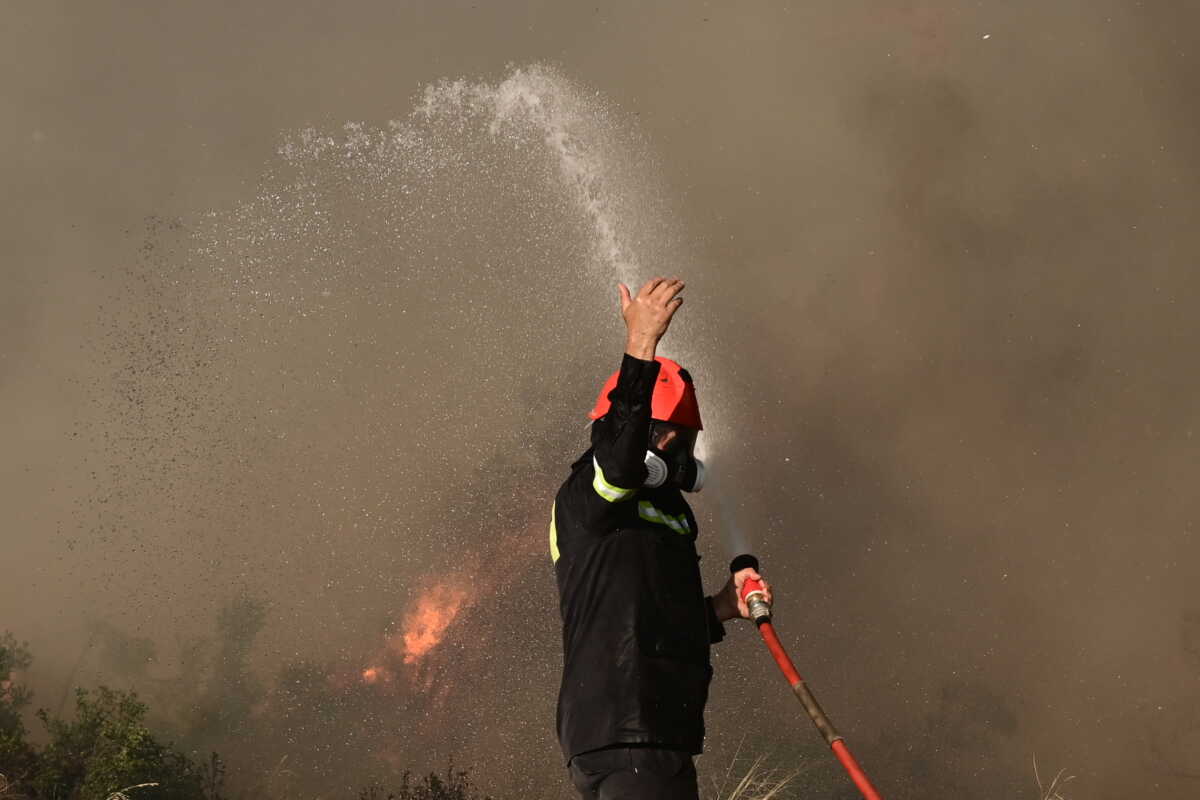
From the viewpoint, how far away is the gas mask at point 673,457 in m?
3.93

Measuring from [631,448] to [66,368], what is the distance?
8.96m

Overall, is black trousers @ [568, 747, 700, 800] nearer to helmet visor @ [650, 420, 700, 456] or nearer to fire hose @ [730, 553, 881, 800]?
fire hose @ [730, 553, 881, 800]

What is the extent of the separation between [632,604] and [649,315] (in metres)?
1.03

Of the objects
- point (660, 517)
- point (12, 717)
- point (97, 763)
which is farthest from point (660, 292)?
point (12, 717)

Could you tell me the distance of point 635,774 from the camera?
12.0ft

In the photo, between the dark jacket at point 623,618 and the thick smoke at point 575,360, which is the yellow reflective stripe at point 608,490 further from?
the thick smoke at point 575,360

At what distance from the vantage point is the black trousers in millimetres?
3639

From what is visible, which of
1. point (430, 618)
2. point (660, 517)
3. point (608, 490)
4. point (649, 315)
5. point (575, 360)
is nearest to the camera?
point (649, 315)

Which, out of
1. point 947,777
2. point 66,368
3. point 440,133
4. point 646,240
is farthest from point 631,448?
point 66,368

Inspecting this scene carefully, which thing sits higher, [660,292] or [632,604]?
[660,292]

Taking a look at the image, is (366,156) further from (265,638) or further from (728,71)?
(265,638)

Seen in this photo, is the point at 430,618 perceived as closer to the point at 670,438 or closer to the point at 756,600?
the point at 756,600

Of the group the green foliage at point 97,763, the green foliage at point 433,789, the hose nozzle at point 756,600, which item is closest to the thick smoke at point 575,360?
the green foliage at point 433,789

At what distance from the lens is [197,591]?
9562 mm
